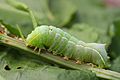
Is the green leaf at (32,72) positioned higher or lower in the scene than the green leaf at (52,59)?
lower

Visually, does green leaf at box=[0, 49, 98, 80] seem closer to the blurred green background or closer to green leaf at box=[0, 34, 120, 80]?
green leaf at box=[0, 34, 120, 80]

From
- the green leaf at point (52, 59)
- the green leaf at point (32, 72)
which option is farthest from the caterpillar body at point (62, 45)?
the green leaf at point (32, 72)

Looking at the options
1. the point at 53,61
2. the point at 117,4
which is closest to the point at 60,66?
the point at 53,61

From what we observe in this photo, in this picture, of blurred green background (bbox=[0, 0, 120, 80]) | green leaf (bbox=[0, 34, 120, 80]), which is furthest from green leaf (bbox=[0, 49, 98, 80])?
blurred green background (bbox=[0, 0, 120, 80])

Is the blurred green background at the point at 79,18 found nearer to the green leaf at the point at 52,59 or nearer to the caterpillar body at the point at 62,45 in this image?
the green leaf at the point at 52,59

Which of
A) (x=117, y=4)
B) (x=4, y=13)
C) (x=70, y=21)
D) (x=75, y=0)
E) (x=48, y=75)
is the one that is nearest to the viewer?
(x=48, y=75)

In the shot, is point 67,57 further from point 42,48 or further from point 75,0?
point 75,0

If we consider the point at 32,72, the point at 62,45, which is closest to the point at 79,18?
the point at 62,45

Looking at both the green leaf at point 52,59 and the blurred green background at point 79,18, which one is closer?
the green leaf at point 52,59
